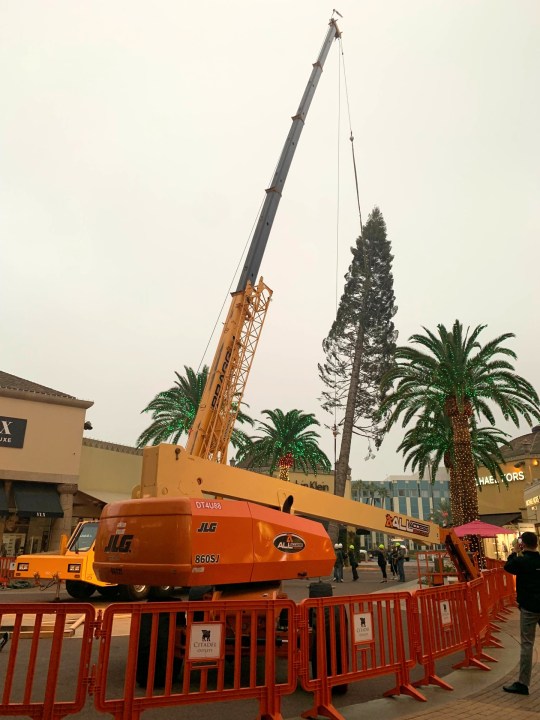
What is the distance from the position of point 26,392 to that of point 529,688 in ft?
86.6

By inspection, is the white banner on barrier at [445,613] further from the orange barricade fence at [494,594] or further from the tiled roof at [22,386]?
the tiled roof at [22,386]

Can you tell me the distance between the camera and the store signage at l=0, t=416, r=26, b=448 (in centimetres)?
2631

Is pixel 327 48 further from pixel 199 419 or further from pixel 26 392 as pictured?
pixel 26 392

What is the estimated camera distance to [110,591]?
14086 millimetres

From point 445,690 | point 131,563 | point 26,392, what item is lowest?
point 445,690

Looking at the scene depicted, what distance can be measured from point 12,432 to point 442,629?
2488 cm

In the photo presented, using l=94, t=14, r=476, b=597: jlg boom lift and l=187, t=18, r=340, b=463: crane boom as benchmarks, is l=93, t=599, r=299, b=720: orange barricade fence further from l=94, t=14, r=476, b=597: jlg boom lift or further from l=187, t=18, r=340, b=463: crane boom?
l=187, t=18, r=340, b=463: crane boom

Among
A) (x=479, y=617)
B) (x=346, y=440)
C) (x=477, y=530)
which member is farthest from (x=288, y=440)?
(x=479, y=617)

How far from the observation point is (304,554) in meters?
7.38

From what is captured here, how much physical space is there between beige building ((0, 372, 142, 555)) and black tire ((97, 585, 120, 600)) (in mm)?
13136

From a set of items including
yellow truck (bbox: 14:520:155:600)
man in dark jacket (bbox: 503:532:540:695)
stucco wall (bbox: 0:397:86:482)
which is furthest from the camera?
stucco wall (bbox: 0:397:86:482)

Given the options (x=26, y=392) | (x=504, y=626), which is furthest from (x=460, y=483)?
(x=26, y=392)

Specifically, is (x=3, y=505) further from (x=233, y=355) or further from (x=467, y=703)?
(x=467, y=703)

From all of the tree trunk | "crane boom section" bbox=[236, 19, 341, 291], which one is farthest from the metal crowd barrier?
the tree trunk
